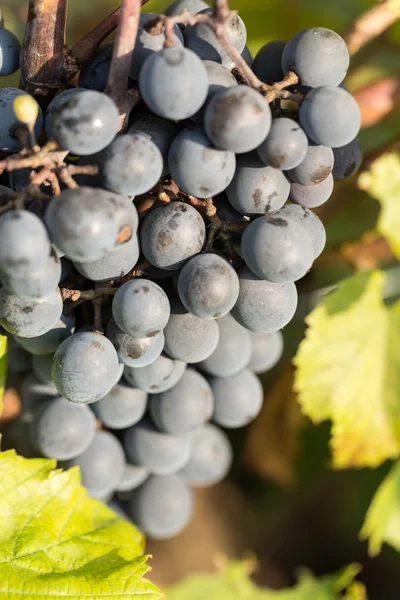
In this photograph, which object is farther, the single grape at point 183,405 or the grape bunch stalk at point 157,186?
the single grape at point 183,405

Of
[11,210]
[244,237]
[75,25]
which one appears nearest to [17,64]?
[11,210]

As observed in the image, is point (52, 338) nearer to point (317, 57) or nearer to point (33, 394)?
point (33, 394)

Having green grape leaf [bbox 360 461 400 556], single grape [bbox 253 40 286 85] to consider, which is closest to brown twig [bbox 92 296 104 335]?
single grape [bbox 253 40 286 85]

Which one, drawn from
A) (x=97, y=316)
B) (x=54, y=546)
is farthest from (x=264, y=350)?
(x=54, y=546)

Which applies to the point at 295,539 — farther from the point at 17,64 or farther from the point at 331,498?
the point at 17,64

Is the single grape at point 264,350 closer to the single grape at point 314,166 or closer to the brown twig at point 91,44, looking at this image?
the single grape at point 314,166

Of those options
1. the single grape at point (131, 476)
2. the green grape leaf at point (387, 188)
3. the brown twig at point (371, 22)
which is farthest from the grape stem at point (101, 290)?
the brown twig at point (371, 22)

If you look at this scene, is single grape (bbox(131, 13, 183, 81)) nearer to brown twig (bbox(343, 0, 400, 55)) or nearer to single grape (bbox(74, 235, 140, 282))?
single grape (bbox(74, 235, 140, 282))
